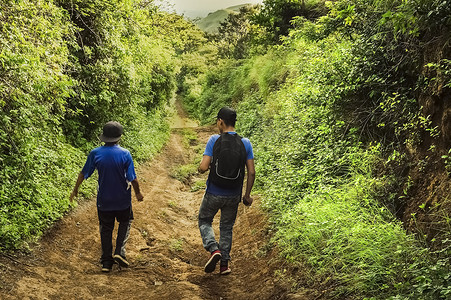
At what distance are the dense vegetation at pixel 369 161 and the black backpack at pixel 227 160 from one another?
121cm

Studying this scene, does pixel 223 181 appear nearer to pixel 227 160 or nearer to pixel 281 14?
pixel 227 160

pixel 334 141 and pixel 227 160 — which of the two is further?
pixel 334 141

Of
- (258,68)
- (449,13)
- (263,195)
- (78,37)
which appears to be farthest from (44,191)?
(258,68)

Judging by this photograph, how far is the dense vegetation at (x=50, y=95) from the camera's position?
5.83 metres

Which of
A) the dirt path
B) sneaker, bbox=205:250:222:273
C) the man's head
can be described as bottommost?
the dirt path

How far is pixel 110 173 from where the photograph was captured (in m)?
5.52

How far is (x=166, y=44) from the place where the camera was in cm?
2223

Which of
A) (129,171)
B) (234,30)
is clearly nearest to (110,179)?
(129,171)

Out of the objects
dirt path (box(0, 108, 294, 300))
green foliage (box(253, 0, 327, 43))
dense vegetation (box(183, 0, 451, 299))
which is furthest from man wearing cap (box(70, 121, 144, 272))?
green foliage (box(253, 0, 327, 43))

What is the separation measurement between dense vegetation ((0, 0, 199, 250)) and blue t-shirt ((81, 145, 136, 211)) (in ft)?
4.59

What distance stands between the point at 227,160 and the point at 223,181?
31cm

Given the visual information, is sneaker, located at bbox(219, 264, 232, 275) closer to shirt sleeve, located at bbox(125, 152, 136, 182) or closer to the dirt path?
the dirt path

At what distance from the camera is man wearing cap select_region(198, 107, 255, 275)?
525cm

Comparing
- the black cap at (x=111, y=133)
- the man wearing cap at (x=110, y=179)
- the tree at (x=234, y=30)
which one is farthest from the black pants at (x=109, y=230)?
the tree at (x=234, y=30)
